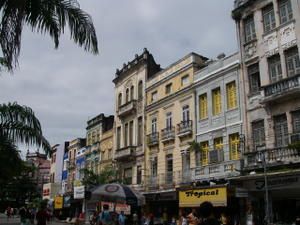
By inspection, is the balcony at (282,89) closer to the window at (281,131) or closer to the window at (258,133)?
the window at (281,131)

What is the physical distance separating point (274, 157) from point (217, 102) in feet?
21.7

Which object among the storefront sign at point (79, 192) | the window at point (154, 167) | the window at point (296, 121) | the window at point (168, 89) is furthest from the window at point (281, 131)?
the storefront sign at point (79, 192)

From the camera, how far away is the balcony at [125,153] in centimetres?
3497

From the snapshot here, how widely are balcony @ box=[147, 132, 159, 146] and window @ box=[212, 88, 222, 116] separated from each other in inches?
252

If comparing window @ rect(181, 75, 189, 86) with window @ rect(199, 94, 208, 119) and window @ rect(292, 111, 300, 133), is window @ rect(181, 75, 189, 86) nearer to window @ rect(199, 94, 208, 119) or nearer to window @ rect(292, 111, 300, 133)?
window @ rect(199, 94, 208, 119)

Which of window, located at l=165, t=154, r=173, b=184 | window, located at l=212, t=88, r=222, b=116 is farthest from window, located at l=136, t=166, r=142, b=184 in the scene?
window, located at l=212, t=88, r=222, b=116

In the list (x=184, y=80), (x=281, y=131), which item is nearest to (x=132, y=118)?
(x=184, y=80)

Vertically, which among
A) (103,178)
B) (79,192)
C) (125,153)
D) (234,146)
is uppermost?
(125,153)

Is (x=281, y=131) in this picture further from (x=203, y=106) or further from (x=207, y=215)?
(x=207, y=215)

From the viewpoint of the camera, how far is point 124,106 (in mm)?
36938

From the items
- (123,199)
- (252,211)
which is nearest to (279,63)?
(252,211)

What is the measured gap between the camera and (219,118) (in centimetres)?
2625

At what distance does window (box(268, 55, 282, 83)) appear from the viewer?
73.6 ft

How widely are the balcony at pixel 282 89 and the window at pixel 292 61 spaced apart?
68 centimetres
